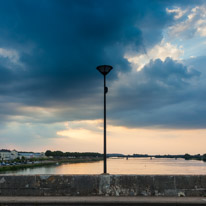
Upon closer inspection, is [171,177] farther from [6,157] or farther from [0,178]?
[6,157]

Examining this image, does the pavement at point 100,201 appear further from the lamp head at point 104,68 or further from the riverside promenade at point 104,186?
the lamp head at point 104,68

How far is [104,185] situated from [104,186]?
0.03 m

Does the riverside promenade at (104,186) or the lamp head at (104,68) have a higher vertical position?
the lamp head at (104,68)

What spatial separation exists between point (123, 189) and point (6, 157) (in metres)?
190

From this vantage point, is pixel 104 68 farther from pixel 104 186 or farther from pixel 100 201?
pixel 100 201

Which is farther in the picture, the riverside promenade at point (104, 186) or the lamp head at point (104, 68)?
the lamp head at point (104, 68)

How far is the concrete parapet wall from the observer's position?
8.59m

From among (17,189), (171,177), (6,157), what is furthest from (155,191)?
(6,157)

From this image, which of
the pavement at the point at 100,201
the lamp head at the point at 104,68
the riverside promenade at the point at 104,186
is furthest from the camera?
the lamp head at the point at 104,68

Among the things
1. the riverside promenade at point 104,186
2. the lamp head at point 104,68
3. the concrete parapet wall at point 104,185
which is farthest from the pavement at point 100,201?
the lamp head at point 104,68

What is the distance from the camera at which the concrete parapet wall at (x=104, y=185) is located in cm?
859

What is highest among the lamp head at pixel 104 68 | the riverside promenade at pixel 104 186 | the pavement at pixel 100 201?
the lamp head at pixel 104 68

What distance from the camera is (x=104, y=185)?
28.5 feet

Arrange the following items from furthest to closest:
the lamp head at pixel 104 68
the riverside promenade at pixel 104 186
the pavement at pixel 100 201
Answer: the lamp head at pixel 104 68 < the riverside promenade at pixel 104 186 < the pavement at pixel 100 201
